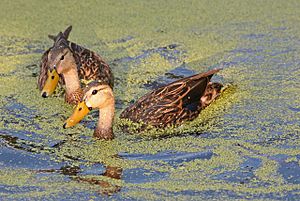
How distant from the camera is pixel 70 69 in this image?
8914 mm

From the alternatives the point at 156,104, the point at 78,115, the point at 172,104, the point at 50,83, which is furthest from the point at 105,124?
the point at 50,83

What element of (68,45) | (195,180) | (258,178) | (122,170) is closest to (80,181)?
(122,170)

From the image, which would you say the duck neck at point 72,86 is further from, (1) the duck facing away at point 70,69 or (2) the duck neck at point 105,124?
(2) the duck neck at point 105,124

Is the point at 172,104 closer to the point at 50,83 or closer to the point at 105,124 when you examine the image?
the point at 105,124

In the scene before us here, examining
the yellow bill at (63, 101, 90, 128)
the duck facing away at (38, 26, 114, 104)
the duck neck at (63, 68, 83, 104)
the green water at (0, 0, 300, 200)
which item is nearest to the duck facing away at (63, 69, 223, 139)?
the yellow bill at (63, 101, 90, 128)

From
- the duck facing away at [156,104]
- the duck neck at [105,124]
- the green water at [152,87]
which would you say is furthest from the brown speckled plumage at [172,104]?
the duck neck at [105,124]

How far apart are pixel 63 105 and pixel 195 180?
2496 mm

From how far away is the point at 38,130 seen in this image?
7.83m

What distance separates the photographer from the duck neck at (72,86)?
345 inches

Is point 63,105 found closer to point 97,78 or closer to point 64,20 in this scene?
point 97,78

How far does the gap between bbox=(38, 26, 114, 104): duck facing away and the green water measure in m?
0.15

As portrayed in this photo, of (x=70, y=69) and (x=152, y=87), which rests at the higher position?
(x=70, y=69)

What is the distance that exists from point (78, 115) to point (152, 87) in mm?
1638

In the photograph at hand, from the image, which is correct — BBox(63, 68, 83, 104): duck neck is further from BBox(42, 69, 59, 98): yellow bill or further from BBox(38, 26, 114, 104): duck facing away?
BBox(42, 69, 59, 98): yellow bill
